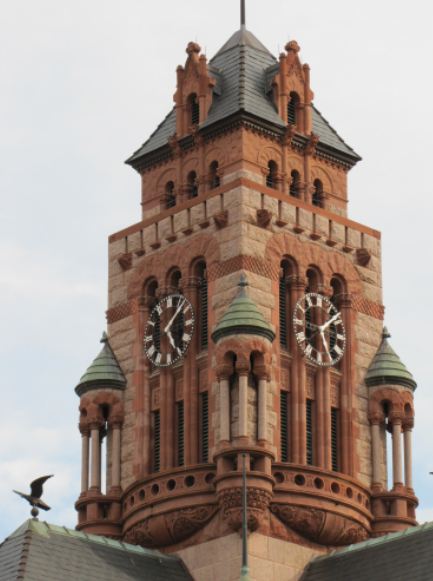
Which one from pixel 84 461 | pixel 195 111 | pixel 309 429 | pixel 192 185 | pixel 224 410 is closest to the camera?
pixel 224 410

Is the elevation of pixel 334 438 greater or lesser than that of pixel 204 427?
greater

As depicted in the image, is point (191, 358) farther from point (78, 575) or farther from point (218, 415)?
point (78, 575)

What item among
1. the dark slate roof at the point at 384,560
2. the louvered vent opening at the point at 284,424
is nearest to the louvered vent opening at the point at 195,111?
the louvered vent opening at the point at 284,424

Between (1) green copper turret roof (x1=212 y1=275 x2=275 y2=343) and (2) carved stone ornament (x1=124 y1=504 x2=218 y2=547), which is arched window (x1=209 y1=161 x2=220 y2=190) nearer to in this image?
(1) green copper turret roof (x1=212 y1=275 x2=275 y2=343)

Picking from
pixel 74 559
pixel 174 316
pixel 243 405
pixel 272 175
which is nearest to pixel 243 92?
pixel 272 175

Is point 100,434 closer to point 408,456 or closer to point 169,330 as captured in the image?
point 169,330

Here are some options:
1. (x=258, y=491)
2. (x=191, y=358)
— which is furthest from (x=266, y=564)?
(x=191, y=358)

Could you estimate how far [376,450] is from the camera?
103 m

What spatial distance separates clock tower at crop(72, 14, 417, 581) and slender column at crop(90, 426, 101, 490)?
0.19ft

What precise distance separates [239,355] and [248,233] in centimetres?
594

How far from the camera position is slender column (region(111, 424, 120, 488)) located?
104 meters

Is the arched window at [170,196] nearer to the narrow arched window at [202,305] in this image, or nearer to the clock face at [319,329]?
the narrow arched window at [202,305]

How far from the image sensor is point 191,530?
9925cm

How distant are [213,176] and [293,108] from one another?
506cm
